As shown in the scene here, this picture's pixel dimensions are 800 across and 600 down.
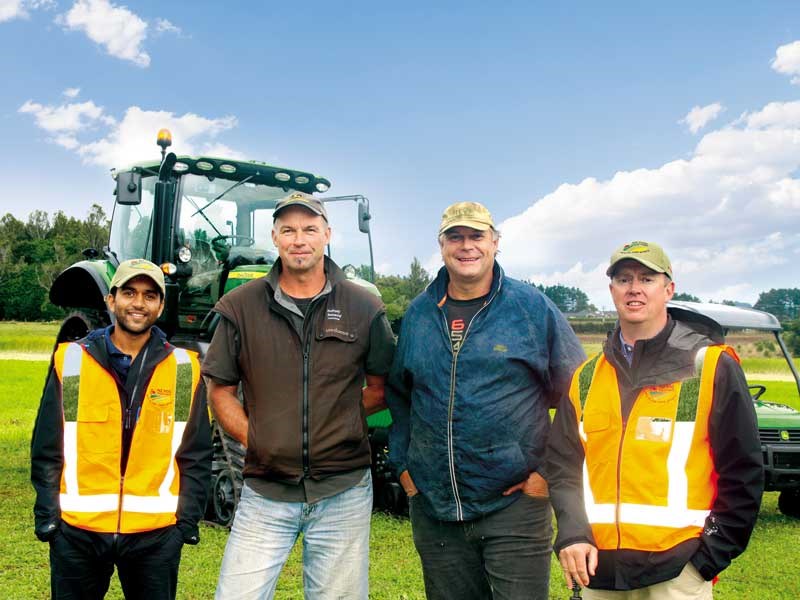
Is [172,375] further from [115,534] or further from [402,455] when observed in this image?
[402,455]

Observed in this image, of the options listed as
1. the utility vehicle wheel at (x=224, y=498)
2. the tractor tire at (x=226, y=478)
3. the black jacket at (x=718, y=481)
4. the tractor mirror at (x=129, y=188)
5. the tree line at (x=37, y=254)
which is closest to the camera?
the black jacket at (x=718, y=481)

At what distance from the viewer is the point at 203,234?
6793 mm

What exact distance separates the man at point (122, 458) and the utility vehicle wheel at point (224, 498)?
9.80 ft

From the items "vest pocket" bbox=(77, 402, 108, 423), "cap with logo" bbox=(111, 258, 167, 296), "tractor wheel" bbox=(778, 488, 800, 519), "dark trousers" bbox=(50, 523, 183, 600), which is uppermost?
"cap with logo" bbox=(111, 258, 167, 296)

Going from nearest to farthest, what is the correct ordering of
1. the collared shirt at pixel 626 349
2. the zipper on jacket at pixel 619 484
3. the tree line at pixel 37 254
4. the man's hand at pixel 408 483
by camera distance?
the zipper on jacket at pixel 619 484 < the collared shirt at pixel 626 349 < the man's hand at pixel 408 483 < the tree line at pixel 37 254

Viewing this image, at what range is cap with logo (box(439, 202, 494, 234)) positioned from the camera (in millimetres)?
3023

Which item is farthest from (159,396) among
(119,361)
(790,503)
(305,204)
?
(790,503)

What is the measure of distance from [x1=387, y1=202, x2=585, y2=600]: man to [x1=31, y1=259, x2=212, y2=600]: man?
841 millimetres

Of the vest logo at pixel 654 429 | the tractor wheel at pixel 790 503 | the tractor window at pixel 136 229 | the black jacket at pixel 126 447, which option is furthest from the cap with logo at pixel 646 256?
the tractor wheel at pixel 790 503

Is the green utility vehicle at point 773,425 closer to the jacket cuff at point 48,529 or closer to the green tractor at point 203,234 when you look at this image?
the green tractor at point 203,234

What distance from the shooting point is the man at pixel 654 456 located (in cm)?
244

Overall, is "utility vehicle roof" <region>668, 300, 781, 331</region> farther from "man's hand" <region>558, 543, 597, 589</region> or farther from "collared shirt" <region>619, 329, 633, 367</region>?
"man's hand" <region>558, 543, 597, 589</region>

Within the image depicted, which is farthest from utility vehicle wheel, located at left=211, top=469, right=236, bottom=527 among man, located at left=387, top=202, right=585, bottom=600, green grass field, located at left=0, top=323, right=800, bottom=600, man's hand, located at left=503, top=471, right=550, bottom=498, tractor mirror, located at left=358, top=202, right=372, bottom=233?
→ man's hand, located at left=503, top=471, right=550, bottom=498

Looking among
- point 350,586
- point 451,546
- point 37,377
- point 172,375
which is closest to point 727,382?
point 451,546
